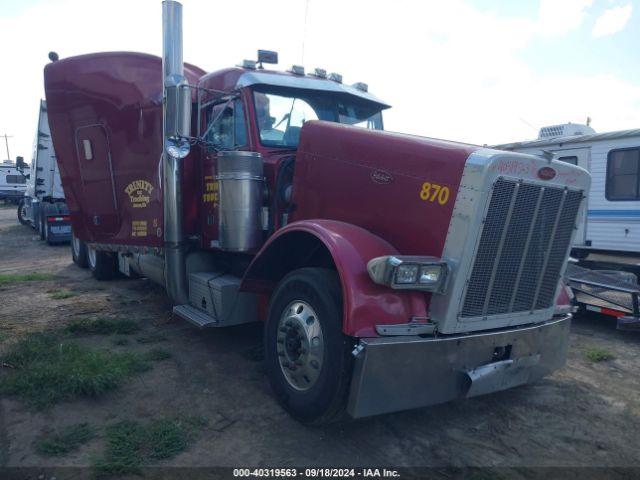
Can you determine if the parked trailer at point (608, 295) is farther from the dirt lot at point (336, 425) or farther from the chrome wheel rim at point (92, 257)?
the chrome wheel rim at point (92, 257)

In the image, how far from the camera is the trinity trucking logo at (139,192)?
626 centimetres

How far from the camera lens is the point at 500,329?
3740 millimetres

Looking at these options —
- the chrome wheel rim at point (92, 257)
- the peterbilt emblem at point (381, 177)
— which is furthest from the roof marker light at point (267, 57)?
the chrome wheel rim at point (92, 257)

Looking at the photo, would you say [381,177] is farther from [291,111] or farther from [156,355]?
[156,355]

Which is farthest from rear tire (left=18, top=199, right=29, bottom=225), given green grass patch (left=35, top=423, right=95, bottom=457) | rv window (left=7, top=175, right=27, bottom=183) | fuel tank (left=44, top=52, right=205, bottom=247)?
green grass patch (left=35, top=423, right=95, bottom=457)

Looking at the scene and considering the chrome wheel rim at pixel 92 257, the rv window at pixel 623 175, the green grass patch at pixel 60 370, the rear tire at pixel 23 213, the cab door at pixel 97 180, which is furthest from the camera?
the rear tire at pixel 23 213

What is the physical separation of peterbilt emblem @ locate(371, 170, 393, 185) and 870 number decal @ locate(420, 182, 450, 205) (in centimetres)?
33

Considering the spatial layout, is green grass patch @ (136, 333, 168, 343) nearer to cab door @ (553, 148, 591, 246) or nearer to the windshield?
the windshield

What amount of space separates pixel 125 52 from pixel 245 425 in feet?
15.8

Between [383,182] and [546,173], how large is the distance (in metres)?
1.13

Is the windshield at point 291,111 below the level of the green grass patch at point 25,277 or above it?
above

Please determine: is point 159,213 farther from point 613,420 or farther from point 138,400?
point 613,420

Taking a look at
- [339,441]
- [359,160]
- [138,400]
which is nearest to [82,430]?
[138,400]

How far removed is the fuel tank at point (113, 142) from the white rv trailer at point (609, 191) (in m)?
7.39
